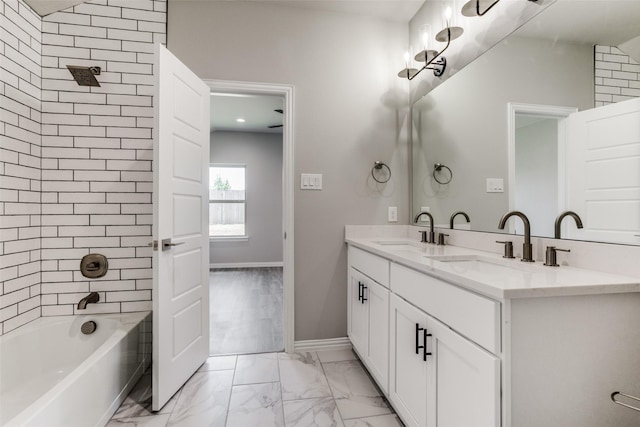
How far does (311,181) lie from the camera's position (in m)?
2.39

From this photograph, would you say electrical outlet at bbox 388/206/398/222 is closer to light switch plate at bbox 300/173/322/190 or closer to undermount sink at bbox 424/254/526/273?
light switch plate at bbox 300/173/322/190

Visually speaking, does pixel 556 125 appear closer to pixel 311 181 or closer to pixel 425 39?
pixel 425 39

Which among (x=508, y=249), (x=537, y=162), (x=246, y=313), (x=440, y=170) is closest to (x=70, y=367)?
(x=246, y=313)

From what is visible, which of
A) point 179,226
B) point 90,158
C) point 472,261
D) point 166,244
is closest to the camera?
point 472,261

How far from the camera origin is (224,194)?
5.91 metres

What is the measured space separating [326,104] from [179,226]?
1.44 m

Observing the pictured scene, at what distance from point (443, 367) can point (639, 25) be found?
55.1 inches

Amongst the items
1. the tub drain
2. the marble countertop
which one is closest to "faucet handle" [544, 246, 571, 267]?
the marble countertop

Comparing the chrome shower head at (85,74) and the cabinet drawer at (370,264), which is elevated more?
the chrome shower head at (85,74)

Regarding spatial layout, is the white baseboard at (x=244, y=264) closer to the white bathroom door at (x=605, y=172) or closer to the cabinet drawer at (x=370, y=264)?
the cabinet drawer at (x=370, y=264)

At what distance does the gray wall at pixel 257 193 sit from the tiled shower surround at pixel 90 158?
12.0 ft

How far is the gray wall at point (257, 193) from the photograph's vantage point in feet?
19.1

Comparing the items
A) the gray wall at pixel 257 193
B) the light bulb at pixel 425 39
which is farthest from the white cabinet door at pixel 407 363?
the gray wall at pixel 257 193

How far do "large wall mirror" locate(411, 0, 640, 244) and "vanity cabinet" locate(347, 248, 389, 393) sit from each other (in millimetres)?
669
